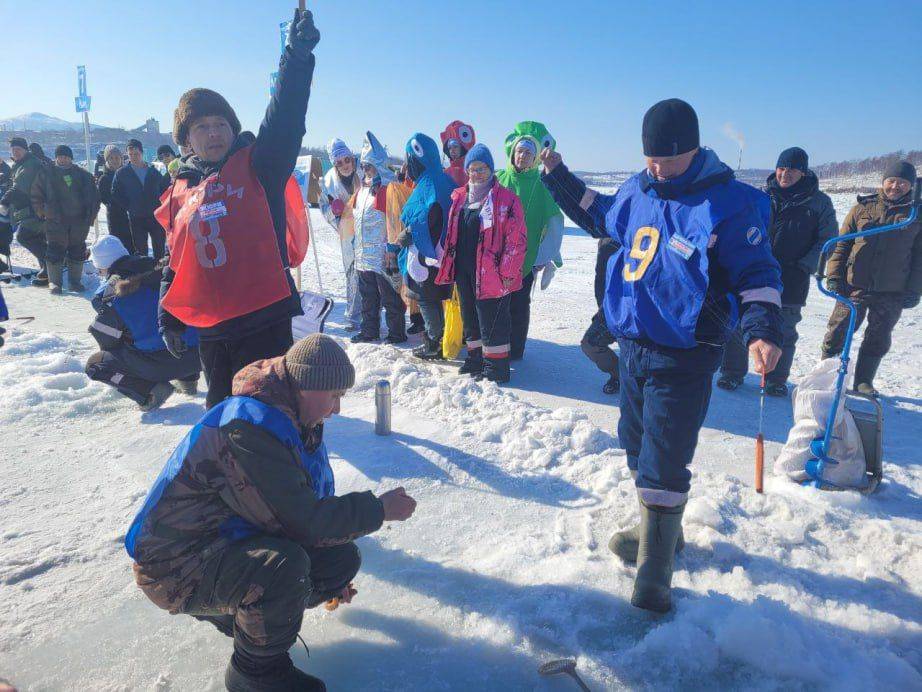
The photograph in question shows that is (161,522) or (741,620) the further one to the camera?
(741,620)

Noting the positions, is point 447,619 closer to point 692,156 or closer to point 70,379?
point 692,156

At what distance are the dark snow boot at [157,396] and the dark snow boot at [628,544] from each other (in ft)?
11.5

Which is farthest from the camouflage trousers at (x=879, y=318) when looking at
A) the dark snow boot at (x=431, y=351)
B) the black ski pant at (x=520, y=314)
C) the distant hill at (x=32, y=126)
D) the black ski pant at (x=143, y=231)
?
the distant hill at (x=32, y=126)

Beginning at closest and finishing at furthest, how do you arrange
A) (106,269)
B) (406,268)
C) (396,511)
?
(396,511) < (106,269) < (406,268)

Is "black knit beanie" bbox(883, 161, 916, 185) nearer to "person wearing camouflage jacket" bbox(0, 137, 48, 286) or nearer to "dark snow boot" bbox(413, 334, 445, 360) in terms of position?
"dark snow boot" bbox(413, 334, 445, 360)

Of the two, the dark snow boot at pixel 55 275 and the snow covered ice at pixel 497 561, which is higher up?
the dark snow boot at pixel 55 275

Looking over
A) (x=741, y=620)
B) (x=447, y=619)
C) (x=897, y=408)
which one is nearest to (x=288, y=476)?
(x=447, y=619)

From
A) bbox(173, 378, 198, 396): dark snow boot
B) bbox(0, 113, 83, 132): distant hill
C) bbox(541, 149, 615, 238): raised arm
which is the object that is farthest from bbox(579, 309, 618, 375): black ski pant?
bbox(0, 113, 83, 132): distant hill

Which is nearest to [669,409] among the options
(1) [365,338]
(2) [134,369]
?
(2) [134,369]

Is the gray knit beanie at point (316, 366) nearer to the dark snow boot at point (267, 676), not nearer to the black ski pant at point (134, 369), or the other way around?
the dark snow boot at point (267, 676)

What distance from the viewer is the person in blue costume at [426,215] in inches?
216

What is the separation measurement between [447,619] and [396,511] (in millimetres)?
695

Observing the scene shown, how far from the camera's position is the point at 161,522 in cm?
177

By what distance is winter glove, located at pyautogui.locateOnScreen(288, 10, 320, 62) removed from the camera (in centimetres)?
236
